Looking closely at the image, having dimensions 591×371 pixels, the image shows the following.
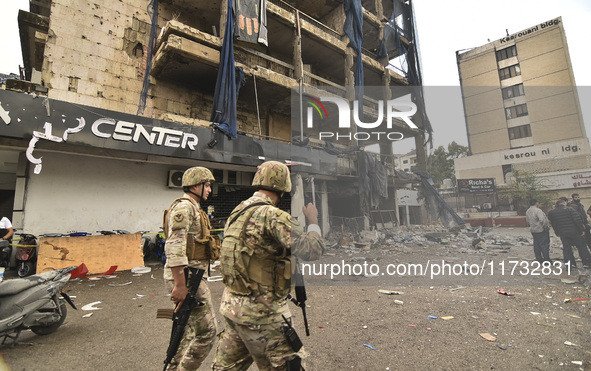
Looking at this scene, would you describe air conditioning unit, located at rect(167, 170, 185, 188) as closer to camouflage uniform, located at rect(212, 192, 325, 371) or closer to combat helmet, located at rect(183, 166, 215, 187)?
combat helmet, located at rect(183, 166, 215, 187)

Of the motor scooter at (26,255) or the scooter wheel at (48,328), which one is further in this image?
the motor scooter at (26,255)

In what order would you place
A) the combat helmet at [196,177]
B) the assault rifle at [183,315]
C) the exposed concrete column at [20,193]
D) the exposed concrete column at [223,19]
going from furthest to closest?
the exposed concrete column at [223,19] < the exposed concrete column at [20,193] < the combat helmet at [196,177] < the assault rifle at [183,315]

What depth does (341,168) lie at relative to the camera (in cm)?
1060

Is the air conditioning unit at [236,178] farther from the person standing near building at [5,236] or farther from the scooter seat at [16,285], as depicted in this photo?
the scooter seat at [16,285]

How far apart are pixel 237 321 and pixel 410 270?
505 cm

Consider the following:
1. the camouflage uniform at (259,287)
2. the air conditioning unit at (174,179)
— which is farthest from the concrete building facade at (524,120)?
the air conditioning unit at (174,179)

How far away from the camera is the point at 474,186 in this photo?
4.28 metres

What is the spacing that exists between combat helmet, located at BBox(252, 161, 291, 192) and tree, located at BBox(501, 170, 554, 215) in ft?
14.1

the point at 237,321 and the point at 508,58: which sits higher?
the point at 508,58

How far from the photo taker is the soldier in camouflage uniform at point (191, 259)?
214 centimetres

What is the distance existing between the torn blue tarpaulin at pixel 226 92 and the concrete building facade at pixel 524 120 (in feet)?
20.4

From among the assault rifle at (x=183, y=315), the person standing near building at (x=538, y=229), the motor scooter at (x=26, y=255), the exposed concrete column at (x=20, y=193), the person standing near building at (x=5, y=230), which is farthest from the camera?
the exposed concrete column at (x=20, y=193)

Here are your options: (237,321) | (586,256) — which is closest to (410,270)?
(586,256)

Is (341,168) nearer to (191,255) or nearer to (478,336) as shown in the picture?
(478,336)
